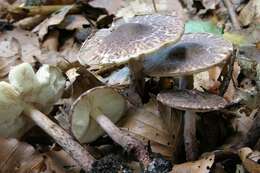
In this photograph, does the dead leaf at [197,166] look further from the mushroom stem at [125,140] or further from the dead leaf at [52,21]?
the dead leaf at [52,21]

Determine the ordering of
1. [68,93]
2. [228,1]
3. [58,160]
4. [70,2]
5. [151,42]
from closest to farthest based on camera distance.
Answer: [151,42]
[58,160]
[68,93]
[228,1]
[70,2]

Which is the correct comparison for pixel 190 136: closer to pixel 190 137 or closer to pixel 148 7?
pixel 190 137

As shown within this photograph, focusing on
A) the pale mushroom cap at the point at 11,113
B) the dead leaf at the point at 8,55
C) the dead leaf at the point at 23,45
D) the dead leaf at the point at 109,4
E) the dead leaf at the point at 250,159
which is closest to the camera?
the dead leaf at the point at 250,159

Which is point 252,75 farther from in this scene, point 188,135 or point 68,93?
point 68,93

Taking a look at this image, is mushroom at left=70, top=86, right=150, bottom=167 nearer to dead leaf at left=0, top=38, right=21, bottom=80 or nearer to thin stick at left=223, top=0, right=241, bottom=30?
dead leaf at left=0, top=38, right=21, bottom=80

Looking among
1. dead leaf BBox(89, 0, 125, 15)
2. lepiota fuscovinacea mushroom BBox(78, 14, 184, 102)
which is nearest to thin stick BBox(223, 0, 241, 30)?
dead leaf BBox(89, 0, 125, 15)

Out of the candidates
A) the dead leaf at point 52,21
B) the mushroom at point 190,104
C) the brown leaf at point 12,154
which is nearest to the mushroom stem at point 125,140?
the mushroom at point 190,104

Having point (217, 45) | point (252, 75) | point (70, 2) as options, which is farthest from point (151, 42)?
point (70, 2)
